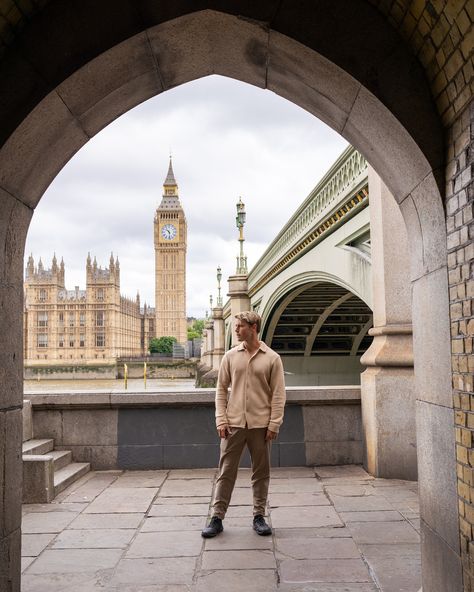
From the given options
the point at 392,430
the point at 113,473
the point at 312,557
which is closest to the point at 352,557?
the point at 312,557

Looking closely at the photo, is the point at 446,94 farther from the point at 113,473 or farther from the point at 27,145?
the point at 113,473

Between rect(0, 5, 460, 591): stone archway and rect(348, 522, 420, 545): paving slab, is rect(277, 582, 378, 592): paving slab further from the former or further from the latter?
rect(348, 522, 420, 545): paving slab

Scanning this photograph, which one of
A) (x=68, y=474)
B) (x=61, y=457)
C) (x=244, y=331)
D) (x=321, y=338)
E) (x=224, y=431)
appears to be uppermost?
(x=321, y=338)

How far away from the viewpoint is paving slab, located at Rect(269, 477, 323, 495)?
19.9 ft

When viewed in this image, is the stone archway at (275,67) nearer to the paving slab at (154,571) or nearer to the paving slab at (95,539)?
the paving slab at (154,571)

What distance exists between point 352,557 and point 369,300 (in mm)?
6745

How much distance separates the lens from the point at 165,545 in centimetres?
444

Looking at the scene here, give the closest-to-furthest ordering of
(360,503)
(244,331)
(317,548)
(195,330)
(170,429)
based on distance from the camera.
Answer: (317,548) < (244,331) < (360,503) < (170,429) < (195,330)

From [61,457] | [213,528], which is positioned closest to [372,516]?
[213,528]

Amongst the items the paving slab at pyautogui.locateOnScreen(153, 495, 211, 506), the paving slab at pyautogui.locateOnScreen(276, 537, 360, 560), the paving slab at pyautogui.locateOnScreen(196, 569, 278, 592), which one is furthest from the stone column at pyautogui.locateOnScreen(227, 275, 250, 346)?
the paving slab at pyautogui.locateOnScreen(196, 569, 278, 592)

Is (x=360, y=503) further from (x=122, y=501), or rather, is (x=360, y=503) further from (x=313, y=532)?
(x=122, y=501)

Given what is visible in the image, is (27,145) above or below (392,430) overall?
above

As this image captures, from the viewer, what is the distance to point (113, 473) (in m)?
7.07

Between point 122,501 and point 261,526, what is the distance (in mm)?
1621
